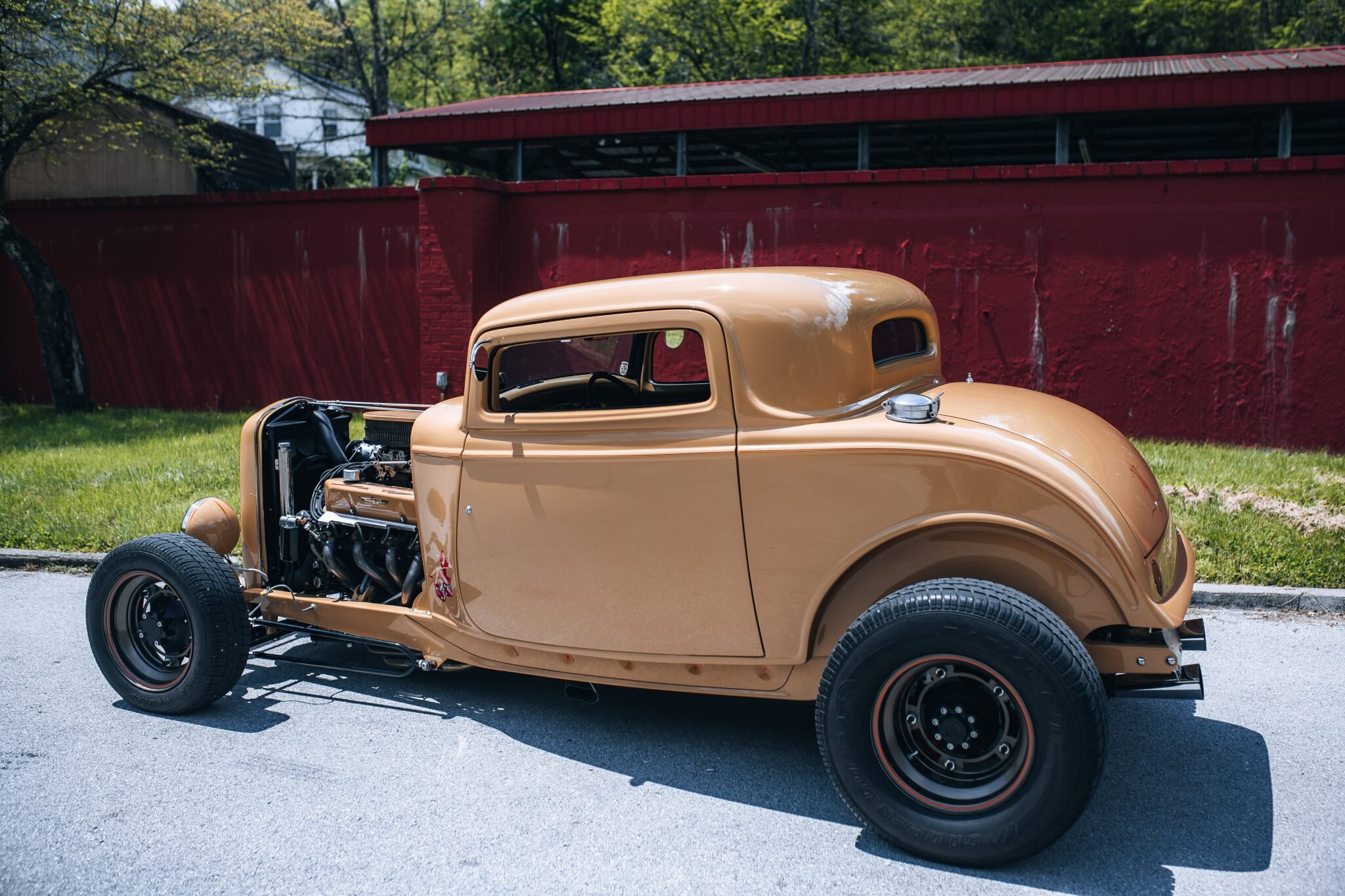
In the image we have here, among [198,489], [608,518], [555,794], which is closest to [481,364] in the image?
[608,518]

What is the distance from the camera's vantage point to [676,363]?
5.38 meters

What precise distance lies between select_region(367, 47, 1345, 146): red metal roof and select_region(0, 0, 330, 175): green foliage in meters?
3.96

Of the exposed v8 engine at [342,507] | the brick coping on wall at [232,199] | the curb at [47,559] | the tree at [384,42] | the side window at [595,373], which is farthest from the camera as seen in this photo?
the tree at [384,42]

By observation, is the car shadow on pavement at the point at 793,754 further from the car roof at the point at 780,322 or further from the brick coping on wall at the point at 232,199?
the brick coping on wall at the point at 232,199

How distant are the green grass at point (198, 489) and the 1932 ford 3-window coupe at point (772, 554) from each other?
2707 millimetres

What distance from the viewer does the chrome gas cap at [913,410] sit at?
3406 mm

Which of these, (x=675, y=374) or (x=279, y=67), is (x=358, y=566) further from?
(x=279, y=67)

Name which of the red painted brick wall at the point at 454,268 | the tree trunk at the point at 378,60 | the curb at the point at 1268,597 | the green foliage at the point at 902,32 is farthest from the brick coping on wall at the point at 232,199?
the tree trunk at the point at 378,60

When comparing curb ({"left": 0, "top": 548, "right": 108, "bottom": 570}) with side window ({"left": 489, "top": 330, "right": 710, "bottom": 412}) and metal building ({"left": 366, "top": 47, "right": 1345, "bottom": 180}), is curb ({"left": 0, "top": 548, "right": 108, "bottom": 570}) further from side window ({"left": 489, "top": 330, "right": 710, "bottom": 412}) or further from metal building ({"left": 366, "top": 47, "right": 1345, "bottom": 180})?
metal building ({"left": 366, "top": 47, "right": 1345, "bottom": 180})

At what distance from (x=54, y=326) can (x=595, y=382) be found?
11.4 meters

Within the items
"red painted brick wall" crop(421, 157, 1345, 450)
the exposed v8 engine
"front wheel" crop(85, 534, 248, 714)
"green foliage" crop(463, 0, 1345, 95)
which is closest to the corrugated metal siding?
"red painted brick wall" crop(421, 157, 1345, 450)

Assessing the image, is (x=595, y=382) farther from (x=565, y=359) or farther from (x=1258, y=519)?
(x=1258, y=519)

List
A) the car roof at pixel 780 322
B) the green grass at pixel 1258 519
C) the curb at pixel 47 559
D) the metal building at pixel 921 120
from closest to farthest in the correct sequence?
the car roof at pixel 780 322, the green grass at pixel 1258 519, the curb at pixel 47 559, the metal building at pixel 921 120

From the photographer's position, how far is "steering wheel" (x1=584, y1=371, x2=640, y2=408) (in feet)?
14.2
